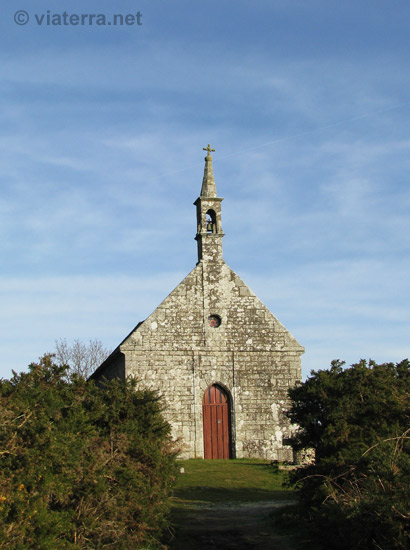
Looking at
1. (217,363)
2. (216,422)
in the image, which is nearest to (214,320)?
(217,363)

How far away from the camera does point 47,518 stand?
9.54 meters

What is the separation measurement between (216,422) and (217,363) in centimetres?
212

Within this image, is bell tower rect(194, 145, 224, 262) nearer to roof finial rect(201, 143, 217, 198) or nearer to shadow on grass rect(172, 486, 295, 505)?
roof finial rect(201, 143, 217, 198)

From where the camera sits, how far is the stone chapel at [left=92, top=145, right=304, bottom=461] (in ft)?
79.4

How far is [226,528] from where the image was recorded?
1370 cm

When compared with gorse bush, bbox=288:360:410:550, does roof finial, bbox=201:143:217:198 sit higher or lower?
higher

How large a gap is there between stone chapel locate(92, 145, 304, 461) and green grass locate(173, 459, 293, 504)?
110cm

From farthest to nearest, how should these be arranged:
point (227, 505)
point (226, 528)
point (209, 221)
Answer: point (209, 221) < point (227, 505) < point (226, 528)

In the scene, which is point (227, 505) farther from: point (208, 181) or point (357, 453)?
point (208, 181)

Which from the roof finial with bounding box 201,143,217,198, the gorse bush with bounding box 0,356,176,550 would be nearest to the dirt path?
the gorse bush with bounding box 0,356,176,550

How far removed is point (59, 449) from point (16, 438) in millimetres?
→ 654

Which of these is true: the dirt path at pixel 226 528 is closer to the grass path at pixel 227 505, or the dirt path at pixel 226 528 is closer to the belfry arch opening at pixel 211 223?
the grass path at pixel 227 505

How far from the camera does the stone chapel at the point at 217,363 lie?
24203 millimetres

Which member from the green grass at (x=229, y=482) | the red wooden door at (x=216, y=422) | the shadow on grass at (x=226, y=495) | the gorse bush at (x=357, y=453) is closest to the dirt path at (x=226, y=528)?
the shadow on grass at (x=226, y=495)
